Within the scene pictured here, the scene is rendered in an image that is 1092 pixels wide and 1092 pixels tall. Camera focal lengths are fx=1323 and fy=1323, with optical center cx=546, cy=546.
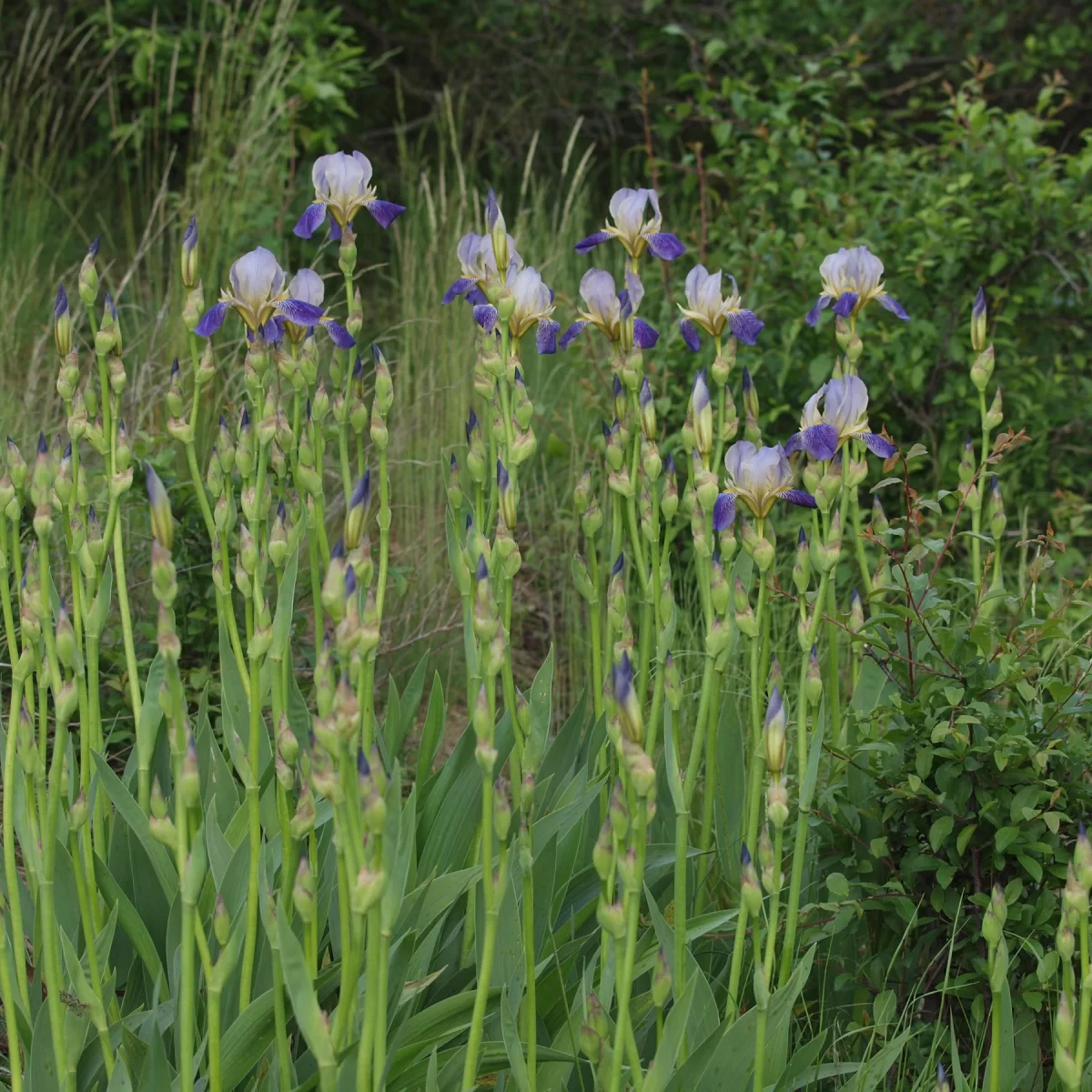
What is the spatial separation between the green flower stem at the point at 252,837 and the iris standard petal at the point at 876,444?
0.87 m

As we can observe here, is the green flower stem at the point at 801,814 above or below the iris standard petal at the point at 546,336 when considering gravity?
below

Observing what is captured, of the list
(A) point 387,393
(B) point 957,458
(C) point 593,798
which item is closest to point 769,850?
(C) point 593,798

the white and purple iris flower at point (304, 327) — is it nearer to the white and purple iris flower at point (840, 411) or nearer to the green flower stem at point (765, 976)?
the white and purple iris flower at point (840, 411)

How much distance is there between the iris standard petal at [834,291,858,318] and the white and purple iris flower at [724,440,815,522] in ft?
1.87

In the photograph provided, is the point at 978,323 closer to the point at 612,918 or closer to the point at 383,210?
the point at 383,210

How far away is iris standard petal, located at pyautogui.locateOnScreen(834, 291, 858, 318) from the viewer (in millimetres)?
2162

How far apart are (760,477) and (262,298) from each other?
719 millimetres

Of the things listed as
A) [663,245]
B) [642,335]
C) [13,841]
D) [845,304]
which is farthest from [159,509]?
[845,304]

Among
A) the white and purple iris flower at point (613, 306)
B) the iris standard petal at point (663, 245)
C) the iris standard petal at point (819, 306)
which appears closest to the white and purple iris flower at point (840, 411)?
the white and purple iris flower at point (613, 306)

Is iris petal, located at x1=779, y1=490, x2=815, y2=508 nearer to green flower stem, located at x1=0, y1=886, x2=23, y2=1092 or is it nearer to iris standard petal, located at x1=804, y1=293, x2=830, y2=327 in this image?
iris standard petal, located at x1=804, y1=293, x2=830, y2=327

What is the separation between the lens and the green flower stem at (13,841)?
4.98 ft

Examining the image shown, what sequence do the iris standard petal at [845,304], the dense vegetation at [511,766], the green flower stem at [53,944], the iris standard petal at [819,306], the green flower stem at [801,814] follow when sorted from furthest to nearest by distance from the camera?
the iris standard petal at [819,306], the iris standard petal at [845,304], the green flower stem at [801,814], the green flower stem at [53,944], the dense vegetation at [511,766]

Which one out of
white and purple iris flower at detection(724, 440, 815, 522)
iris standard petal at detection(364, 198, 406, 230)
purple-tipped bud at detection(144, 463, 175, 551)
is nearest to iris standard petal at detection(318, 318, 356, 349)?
iris standard petal at detection(364, 198, 406, 230)

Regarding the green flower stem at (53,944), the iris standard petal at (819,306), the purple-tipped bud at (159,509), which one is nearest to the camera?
the purple-tipped bud at (159,509)
